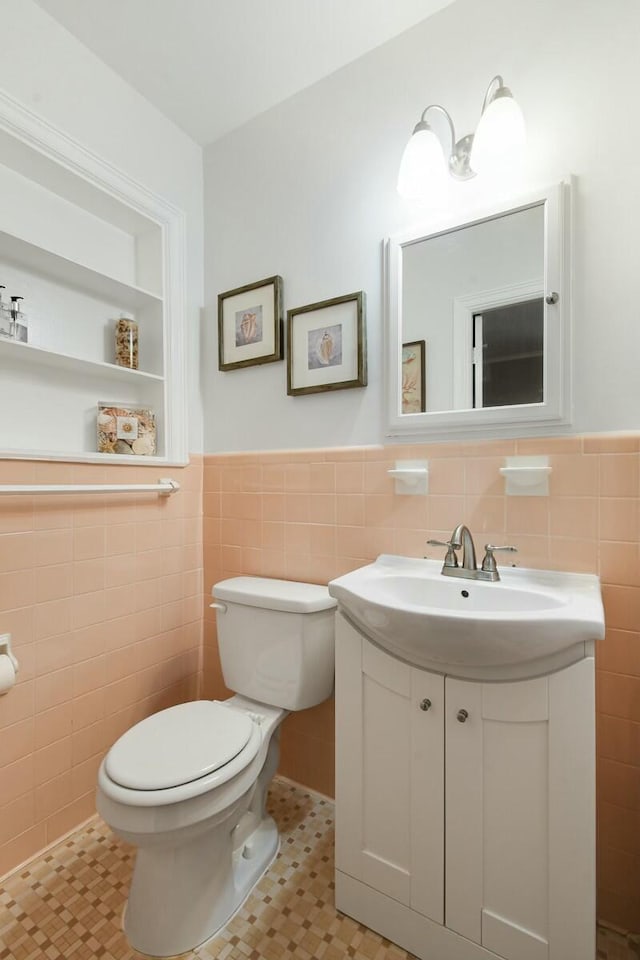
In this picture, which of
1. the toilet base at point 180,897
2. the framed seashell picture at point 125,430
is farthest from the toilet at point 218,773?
the framed seashell picture at point 125,430

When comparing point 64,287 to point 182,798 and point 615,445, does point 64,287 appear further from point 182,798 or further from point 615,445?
point 615,445

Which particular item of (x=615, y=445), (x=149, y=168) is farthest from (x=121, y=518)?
(x=615, y=445)

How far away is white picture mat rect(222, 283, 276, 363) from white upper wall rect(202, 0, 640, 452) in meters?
0.06

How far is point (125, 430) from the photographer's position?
158cm

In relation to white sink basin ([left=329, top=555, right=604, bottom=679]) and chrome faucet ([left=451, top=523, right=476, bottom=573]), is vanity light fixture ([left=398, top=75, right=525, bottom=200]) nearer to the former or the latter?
chrome faucet ([left=451, top=523, right=476, bottom=573])

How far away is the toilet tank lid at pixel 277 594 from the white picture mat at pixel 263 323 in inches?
31.4

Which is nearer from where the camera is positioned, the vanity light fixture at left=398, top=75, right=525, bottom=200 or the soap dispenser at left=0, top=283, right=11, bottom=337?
the vanity light fixture at left=398, top=75, right=525, bottom=200

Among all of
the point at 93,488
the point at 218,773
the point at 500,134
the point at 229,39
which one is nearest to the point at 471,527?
the point at 218,773

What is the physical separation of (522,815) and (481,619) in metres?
0.43

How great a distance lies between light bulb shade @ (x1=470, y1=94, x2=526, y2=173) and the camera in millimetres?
1091

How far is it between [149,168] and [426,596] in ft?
5.58

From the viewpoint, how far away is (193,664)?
5.89 ft

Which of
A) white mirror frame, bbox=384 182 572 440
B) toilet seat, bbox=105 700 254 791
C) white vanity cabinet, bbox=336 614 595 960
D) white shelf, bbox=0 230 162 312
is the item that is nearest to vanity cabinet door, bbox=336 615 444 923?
white vanity cabinet, bbox=336 614 595 960

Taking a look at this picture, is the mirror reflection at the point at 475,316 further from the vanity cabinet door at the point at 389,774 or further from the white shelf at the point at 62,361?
the white shelf at the point at 62,361
